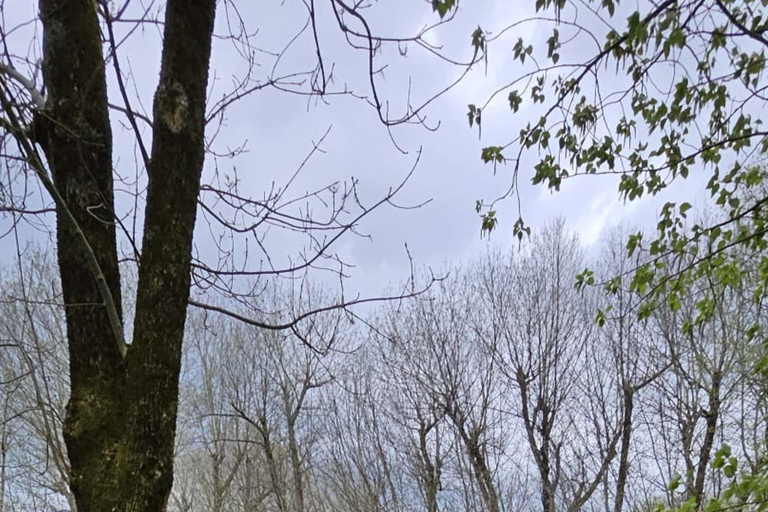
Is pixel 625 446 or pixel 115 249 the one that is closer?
pixel 115 249

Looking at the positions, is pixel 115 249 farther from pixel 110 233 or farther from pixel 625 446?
pixel 625 446

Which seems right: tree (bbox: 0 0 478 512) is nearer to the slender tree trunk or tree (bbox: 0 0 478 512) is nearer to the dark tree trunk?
the dark tree trunk

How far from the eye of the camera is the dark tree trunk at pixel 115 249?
50.3 inches

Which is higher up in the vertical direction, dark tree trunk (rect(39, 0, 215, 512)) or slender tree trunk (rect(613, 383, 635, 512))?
slender tree trunk (rect(613, 383, 635, 512))

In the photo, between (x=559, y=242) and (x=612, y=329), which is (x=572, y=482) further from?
(x=559, y=242)

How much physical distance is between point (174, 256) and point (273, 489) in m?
11.0

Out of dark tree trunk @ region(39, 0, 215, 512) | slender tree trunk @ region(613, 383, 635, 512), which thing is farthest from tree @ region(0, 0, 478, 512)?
slender tree trunk @ region(613, 383, 635, 512)

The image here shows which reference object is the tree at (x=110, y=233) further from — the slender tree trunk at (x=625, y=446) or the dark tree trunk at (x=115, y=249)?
the slender tree trunk at (x=625, y=446)

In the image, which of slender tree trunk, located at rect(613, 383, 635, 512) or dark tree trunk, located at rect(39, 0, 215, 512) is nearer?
dark tree trunk, located at rect(39, 0, 215, 512)

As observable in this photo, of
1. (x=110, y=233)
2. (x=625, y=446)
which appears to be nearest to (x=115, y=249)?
(x=110, y=233)

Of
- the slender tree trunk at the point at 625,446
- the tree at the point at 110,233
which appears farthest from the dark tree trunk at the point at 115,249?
the slender tree trunk at the point at 625,446

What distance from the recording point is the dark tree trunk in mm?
1278

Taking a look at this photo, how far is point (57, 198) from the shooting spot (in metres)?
1.32

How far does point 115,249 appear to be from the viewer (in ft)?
5.06
